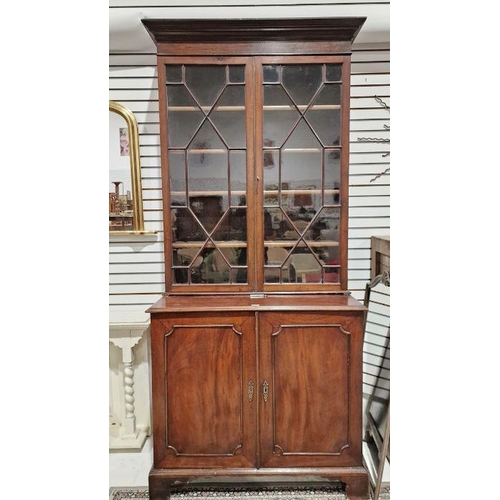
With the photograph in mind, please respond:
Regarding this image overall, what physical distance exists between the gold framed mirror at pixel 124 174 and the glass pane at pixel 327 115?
1.11m

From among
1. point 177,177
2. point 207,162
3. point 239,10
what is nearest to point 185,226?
point 177,177

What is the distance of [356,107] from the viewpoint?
8.14ft

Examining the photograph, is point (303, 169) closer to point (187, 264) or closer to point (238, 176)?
point (238, 176)

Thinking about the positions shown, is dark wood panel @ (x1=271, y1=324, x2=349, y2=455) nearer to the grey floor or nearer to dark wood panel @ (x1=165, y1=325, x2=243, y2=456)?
dark wood panel @ (x1=165, y1=325, x2=243, y2=456)

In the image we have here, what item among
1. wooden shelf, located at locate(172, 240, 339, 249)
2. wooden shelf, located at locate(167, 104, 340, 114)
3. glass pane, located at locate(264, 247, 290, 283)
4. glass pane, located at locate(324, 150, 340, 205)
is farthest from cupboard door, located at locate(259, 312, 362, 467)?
wooden shelf, located at locate(167, 104, 340, 114)

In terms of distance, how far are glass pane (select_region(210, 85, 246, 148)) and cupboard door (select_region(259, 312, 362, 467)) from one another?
0.98 metres

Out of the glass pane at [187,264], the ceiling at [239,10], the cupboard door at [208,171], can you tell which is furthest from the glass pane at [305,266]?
the ceiling at [239,10]

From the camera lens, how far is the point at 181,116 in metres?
2.16

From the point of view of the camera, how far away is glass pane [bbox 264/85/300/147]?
2.14 meters

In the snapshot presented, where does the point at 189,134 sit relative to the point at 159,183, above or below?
above

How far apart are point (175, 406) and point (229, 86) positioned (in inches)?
67.7

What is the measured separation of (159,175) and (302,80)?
1.05 m

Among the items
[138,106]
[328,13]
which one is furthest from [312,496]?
[328,13]
